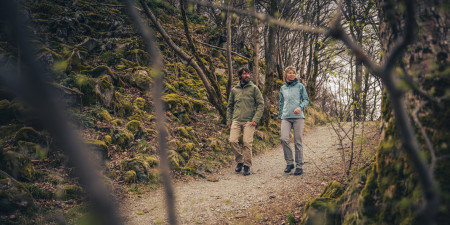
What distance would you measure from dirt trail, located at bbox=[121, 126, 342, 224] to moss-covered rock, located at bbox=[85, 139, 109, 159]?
1357mm

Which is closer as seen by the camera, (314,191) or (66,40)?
(314,191)

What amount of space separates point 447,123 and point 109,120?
6591mm

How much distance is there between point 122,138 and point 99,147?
0.74 metres

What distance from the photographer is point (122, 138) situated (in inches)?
241

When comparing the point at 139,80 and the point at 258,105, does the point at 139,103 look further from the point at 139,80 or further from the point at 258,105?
the point at 258,105

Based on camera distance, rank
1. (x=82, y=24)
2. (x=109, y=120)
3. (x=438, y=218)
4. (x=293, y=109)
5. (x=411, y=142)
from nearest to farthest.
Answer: (x=411, y=142) < (x=438, y=218) < (x=293, y=109) < (x=109, y=120) < (x=82, y=24)

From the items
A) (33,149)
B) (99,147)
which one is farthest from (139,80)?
(33,149)

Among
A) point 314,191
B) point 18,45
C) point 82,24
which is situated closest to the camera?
point 18,45

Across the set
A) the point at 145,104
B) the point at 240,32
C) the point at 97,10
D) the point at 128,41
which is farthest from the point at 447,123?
the point at 240,32

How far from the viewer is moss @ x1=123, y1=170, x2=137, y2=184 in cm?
512

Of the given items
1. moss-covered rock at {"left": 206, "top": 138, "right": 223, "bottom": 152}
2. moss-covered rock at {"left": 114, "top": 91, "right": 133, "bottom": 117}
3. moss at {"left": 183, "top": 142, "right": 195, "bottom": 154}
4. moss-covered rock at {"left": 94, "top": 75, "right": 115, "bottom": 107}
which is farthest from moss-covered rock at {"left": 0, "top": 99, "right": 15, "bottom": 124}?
moss-covered rock at {"left": 206, "top": 138, "right": 223, "bottom": 152}

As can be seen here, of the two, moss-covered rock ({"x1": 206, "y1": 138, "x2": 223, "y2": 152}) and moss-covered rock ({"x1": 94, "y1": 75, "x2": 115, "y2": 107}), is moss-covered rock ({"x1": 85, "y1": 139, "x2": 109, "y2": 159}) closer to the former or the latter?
moss-covered rock ({"x1": 94, "y1": 75, "x2": 115, "y2": 107})

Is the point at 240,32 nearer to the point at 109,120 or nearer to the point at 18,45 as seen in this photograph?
the point at 109,120

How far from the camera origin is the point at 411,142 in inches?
30.4
